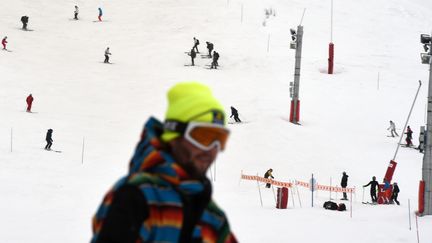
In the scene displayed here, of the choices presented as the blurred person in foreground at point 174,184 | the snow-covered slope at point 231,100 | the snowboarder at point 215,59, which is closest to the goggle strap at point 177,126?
the blurred person in foreground at point 174,184

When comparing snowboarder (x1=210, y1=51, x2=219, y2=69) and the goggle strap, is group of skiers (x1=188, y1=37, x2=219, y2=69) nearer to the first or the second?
snowboarder (x1=210, y1=51, x2=219, y2=69)

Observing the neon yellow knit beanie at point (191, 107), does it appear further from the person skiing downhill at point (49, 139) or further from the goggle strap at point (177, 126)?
the person skiing downhill at point (49, 139)

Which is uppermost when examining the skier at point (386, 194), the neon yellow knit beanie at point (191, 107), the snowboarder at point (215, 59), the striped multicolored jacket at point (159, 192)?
the snowboarder at point (215, 59)

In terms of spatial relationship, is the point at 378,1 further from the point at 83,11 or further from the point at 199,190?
the point at 199,190

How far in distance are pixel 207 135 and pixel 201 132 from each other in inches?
0.9

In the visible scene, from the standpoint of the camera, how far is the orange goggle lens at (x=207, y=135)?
2436 mm

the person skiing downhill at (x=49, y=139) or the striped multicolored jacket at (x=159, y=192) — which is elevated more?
the striped multicolored jacket at (x=159, y=192)

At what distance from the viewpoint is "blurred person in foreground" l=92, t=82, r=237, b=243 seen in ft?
7.17

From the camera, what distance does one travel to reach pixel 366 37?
52.0 meters

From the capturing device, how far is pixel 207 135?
8.05 ft

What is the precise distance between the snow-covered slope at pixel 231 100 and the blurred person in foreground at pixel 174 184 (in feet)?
40.7

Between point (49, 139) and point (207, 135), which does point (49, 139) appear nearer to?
point (49, 139)

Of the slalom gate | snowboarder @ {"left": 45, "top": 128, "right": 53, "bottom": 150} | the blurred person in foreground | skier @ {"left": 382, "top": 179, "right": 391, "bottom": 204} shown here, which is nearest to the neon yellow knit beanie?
the blurred person in foreground

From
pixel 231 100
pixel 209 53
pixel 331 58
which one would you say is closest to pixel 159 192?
pixel 231 100
